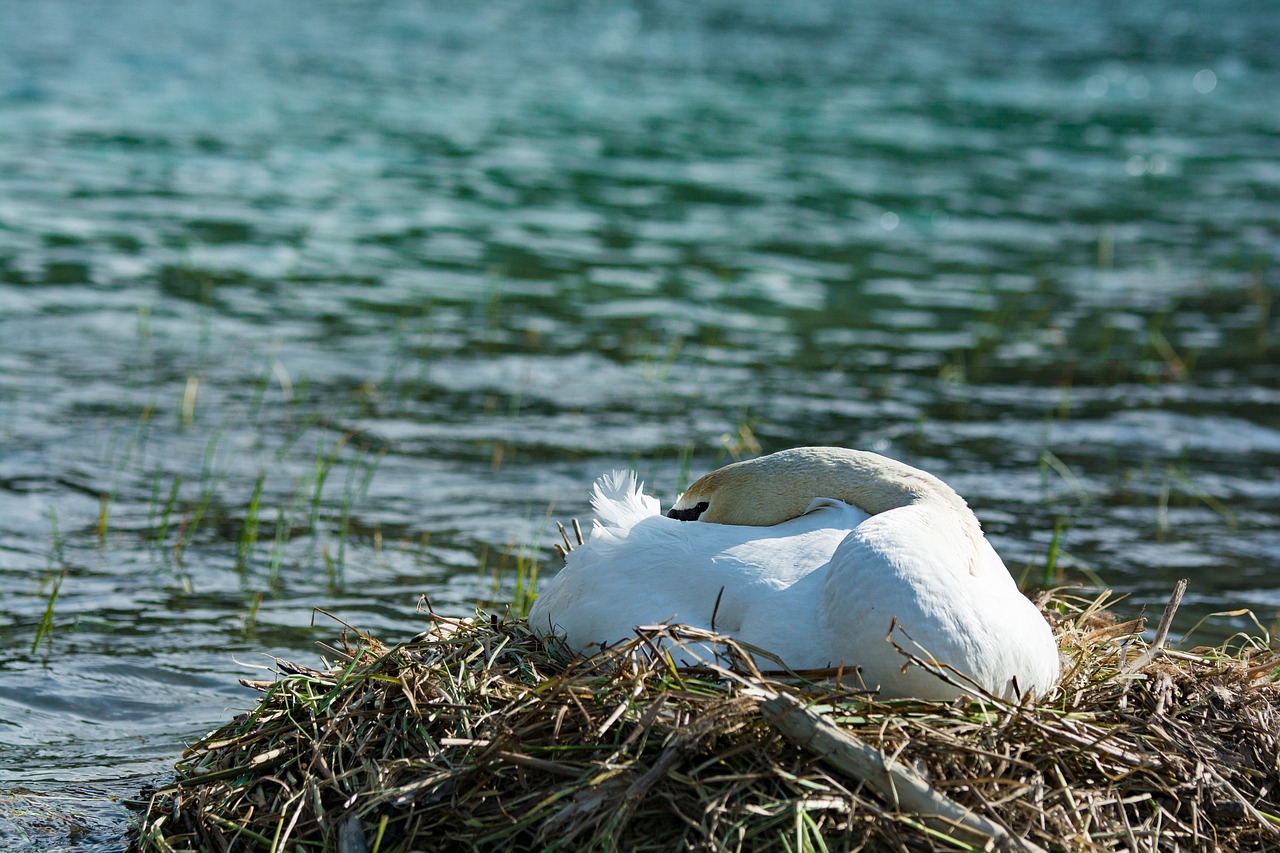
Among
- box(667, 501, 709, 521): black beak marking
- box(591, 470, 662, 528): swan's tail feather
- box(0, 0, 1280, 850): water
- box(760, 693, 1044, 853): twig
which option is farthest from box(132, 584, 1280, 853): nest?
box(667, 501, 709, 521): black beak marking

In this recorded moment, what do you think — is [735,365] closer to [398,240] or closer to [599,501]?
[398,240]

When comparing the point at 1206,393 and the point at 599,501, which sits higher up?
the point at 599,501

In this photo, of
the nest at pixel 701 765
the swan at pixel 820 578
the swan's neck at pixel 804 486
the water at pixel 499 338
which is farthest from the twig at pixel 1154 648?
the water at pixel 499 338

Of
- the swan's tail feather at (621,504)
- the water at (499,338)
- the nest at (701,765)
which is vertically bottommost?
the water at (499,338)

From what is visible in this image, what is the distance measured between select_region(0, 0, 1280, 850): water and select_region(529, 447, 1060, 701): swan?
5.71 feet

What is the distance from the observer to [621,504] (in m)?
5.06

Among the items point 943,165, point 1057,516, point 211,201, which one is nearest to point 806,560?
→ point 1057,516

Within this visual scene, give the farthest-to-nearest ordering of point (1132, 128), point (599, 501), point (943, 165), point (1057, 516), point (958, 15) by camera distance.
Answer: point (958, 15)
point (1132, 128)
point (943, 165)
point (1057, 516)
point (599, 501)

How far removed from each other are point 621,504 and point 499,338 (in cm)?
671

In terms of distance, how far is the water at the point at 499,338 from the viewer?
6895mm

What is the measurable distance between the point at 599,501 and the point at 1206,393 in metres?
7.38

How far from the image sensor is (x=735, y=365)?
36.8 feet

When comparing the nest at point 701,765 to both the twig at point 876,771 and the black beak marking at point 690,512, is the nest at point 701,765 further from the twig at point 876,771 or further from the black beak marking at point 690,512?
the black beak marking at point 690,512

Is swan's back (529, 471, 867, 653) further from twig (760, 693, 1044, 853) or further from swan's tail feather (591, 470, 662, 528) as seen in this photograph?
twig (760, 693, 1044, 853)
